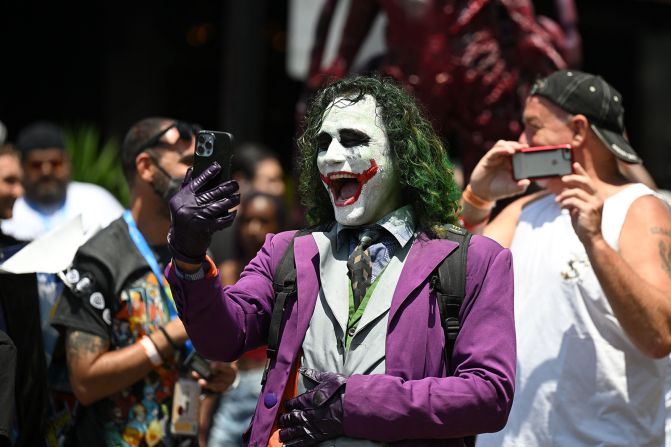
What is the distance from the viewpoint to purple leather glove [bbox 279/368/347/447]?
2.97 m

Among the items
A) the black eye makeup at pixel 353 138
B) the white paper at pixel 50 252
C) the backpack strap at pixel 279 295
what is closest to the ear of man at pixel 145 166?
the white paper at pixel 50 252

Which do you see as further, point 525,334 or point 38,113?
point 38,113

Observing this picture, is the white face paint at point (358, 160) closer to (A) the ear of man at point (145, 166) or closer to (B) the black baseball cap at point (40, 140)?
(A) the ear of man at point (145, 166)

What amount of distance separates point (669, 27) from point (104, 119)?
6.29 m

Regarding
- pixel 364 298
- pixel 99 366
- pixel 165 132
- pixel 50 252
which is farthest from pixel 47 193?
pixel 364 298

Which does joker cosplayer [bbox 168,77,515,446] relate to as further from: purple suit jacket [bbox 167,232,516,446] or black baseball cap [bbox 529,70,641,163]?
black baseball cap [bbox 529,70,641,163]

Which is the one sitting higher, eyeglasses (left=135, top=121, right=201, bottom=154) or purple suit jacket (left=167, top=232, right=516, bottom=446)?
eyeglasses (left=135, top=121, right=201, bottom=154)

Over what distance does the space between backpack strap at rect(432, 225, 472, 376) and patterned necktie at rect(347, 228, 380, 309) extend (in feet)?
0.66

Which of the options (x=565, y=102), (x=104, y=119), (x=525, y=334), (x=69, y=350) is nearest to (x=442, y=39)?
(x=565, y=102)

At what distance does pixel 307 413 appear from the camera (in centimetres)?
301

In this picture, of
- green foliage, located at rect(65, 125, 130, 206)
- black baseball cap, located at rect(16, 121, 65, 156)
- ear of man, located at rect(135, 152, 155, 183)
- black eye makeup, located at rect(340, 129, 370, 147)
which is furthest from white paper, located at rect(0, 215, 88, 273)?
green foliage, located at rect(65, 125, 130, 206)

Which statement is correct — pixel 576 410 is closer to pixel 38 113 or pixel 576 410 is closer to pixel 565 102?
pixel 565 102

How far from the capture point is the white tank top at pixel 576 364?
3.91 meters

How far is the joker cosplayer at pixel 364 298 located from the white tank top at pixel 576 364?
841 millimetres
